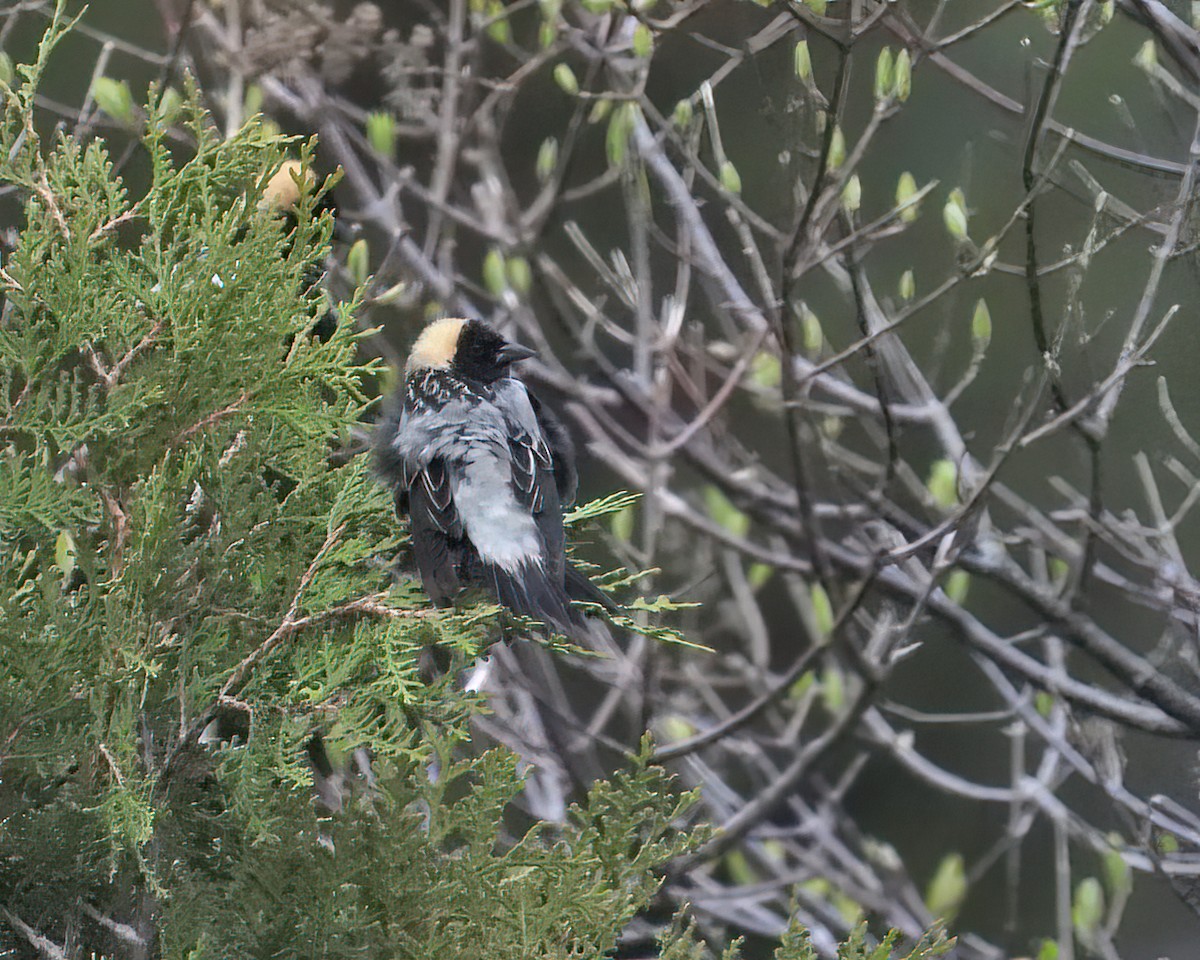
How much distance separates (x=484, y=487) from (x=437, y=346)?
39 cm

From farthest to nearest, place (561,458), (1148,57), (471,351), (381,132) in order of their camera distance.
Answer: (381,132) → (1148,57) → (471,351) → (561,458)

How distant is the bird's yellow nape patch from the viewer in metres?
1.64

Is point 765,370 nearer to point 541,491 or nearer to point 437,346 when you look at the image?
point 437,346

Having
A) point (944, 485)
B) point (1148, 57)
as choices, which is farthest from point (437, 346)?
point (1148, 57)

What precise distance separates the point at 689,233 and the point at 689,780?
994mm

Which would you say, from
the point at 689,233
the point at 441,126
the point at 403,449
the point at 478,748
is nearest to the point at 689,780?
the point at 478,748

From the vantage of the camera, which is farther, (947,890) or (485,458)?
(947,890)

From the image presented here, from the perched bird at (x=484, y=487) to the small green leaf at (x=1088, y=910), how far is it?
110cm

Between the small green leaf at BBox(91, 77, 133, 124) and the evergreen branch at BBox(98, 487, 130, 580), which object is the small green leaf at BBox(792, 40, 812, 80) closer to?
the small green leaf at BBox(91, 77, 133, 124)

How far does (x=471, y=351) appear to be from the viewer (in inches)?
64.1

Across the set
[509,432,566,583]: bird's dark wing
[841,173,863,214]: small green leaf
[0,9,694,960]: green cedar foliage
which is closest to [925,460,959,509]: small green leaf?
[841,173,863,214]: small green leaf

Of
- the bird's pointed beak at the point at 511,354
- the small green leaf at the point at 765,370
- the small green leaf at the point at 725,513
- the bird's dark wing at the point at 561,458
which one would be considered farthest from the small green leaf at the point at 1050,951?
the bird's pointed beak at the point at 511,354

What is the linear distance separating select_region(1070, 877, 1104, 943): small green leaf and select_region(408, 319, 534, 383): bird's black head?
124 cm

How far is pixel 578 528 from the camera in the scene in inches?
53.4
